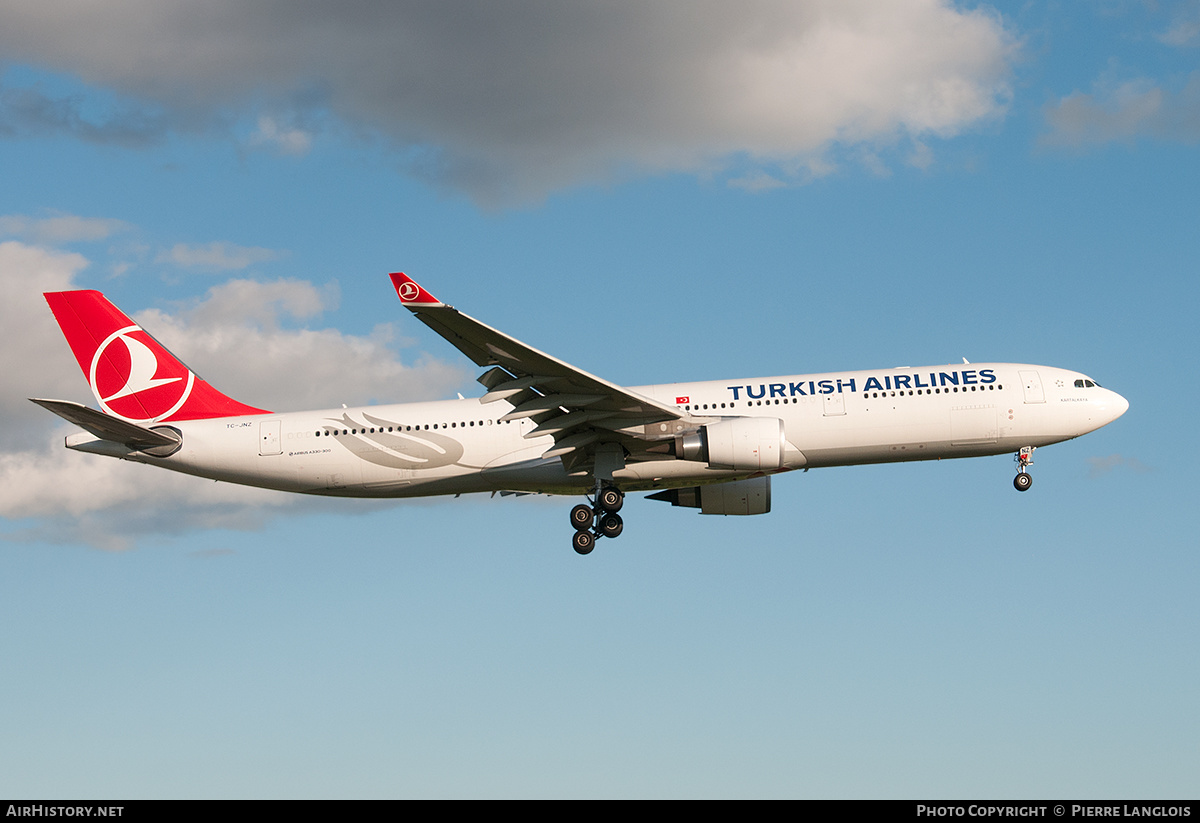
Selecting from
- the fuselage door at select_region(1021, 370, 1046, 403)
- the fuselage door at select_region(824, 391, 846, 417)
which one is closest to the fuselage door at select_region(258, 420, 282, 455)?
the fuselage door at select_region(824, 391, 846, 417)

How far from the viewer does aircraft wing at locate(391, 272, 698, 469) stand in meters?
25.6

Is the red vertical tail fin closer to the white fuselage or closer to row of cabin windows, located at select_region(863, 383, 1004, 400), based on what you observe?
the white fuselage

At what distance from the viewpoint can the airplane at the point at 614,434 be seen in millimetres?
30812

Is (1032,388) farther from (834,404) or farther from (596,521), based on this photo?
(596,521)

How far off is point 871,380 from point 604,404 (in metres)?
8.13

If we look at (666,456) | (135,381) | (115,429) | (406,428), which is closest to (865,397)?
(666,456)

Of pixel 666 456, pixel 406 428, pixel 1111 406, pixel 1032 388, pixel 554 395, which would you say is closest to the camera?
pixel 554 395

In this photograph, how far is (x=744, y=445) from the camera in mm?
29484

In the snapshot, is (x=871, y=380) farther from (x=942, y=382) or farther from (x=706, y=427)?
(x=706, y=427)

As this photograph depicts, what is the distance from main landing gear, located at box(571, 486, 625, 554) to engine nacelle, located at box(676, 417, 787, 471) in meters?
3.53

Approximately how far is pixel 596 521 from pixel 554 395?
16.2 feet

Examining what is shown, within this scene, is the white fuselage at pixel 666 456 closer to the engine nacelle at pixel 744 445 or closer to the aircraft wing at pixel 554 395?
the aircraft wing at pixel 554 395

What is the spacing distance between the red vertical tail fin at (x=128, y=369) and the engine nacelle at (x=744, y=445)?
47.2ft
